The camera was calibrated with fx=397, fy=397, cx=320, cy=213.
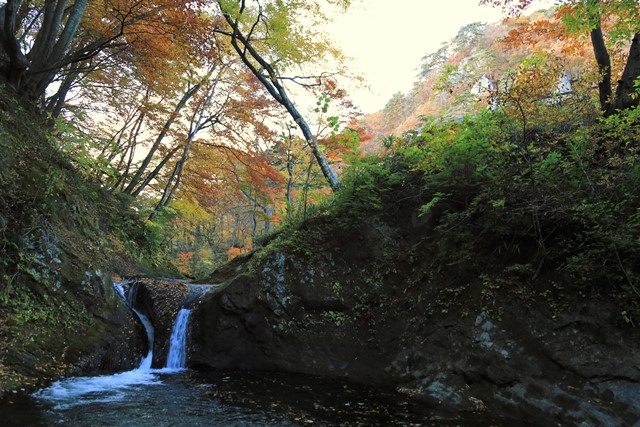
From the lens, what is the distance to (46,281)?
5.98m

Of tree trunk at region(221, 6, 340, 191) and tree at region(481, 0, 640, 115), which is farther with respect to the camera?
tree trunk at region(221, 6, 340, 191)

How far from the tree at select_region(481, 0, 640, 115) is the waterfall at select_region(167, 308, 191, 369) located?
8151mm

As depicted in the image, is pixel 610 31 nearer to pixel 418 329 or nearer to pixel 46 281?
pixel 418 329

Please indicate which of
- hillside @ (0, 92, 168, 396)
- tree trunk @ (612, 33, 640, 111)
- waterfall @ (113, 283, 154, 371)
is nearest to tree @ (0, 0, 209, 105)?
hillside @ (0, 92, 168, 396)

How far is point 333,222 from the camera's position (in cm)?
851

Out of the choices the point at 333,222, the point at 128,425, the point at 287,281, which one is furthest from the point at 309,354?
the point at 128,425

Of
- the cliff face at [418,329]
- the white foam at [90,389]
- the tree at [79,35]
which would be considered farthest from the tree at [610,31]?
the white foam at [90,389]

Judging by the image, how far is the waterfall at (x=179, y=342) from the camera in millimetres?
7305

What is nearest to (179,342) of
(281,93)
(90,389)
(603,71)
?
(90,389)

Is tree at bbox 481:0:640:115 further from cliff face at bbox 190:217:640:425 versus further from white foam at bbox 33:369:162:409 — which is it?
white foam at bbox 33:369:162:409

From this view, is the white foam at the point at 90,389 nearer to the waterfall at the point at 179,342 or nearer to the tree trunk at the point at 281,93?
the waterfall at the point at 179,342

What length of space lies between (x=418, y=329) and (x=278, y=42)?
8276 millimetres

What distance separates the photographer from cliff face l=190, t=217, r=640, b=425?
473 centimetres

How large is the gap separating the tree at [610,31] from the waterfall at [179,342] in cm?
815
